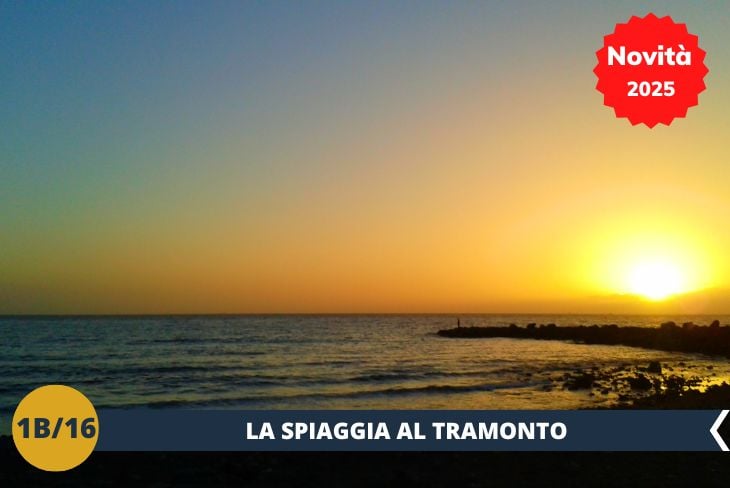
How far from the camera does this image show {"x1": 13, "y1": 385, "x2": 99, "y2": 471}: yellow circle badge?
1234 centimetres

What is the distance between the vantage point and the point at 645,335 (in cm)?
6581

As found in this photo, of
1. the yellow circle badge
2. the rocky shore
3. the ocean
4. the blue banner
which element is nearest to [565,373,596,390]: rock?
the ocean

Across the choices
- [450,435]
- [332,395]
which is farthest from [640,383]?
[450,435]

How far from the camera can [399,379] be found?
33688mm

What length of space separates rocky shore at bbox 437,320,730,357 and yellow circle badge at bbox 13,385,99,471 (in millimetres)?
48096

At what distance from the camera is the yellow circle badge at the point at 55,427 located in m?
12.3

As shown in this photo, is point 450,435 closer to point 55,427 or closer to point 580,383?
point 55,427

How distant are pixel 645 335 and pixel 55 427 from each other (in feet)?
211

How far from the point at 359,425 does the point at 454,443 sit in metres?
2.88
